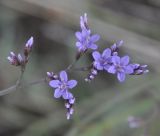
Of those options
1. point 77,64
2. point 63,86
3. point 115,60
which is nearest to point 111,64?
point 115,60

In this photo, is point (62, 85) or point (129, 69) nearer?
point (62, 85)

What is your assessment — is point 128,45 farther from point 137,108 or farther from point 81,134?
point 81,134

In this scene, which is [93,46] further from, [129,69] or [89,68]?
[129,69]

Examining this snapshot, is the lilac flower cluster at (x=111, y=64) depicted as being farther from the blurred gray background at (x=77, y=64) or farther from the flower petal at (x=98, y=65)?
the blurred gray background at (x=77, y=64)

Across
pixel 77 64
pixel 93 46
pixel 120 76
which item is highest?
pixel 77 64

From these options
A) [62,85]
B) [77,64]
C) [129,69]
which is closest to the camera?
[62,85]

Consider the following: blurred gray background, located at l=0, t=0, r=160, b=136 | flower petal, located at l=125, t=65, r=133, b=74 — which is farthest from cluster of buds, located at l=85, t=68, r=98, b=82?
blurred gray background, located at l=0, t=0, r=160, b=136

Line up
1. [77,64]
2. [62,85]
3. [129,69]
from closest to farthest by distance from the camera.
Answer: [62,85] < [129,69] < [77,64]
